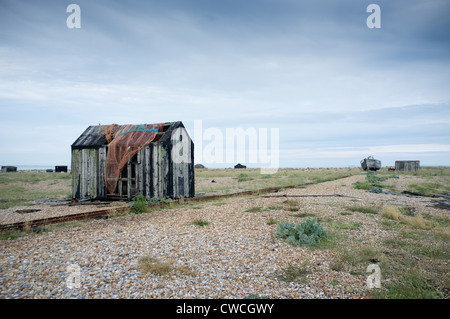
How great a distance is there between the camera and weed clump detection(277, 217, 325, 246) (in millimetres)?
6414

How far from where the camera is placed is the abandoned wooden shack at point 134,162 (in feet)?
47.0

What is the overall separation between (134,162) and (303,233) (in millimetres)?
10686

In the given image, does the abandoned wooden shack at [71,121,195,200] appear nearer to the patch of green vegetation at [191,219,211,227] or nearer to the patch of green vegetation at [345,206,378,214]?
the patch of green vegetation at [191,219,211,227]

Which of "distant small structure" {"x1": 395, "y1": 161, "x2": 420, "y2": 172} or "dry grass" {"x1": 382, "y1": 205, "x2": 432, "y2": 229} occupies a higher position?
"distant small structure" {"x1": 395, "y1": 161, "x2": 420, "y2": 172}

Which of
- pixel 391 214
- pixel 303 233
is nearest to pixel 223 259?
pixel 303 233

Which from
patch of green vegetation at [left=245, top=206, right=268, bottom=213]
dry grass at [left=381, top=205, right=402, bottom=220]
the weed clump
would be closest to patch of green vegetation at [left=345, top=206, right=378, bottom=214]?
dry grass at [left=381, top=205, right=402, bottom=220]

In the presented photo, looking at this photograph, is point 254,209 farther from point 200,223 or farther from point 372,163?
point 372,163

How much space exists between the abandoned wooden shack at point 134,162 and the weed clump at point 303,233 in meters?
8.79

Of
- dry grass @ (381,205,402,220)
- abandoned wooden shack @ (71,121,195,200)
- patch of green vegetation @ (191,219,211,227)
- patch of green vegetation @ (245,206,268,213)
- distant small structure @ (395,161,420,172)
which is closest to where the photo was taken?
patch of green vegetation @ (191,219,211,227)

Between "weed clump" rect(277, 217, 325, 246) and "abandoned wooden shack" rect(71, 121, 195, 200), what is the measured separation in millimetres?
8794

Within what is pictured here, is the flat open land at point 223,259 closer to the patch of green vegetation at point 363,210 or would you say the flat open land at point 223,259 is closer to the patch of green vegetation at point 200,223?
the patch of green vegetation at point 200,223

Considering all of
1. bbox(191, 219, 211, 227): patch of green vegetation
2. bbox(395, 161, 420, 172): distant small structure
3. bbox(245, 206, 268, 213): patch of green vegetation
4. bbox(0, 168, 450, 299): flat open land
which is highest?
bbox(395, 161, 420, 172): distant small structure

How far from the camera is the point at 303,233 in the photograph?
6773 millimetres
